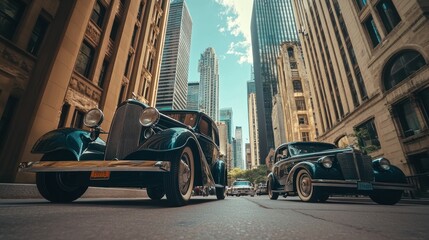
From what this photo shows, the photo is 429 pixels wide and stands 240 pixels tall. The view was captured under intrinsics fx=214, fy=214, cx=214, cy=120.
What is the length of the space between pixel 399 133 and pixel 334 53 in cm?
1193

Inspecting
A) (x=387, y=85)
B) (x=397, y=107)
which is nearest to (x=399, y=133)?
(x=397, y=107)

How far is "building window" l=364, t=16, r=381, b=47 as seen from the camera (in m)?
15.9

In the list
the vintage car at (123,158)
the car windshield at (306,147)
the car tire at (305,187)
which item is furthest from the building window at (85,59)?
the car tire at (305,187)

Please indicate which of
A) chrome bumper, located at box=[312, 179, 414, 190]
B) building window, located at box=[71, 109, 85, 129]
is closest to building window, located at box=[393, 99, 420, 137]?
chrome bumper, located at box=[312, 179, 414, 190]

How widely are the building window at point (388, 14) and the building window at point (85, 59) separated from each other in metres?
18.3

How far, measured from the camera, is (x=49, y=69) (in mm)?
7395

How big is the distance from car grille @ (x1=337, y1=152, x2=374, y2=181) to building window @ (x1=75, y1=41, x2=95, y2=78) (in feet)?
35.7

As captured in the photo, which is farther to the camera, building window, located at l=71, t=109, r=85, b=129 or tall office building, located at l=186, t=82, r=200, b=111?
tall office building, located at l=186, t=82, r=200, b=111

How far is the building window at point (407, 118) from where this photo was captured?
40.9 ft

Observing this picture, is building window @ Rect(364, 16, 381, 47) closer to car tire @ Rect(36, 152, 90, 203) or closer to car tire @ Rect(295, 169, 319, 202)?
car tire @ Rect(295, 169, 319, 202)

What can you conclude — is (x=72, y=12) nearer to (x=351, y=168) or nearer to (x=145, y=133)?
(x=145, y=133)

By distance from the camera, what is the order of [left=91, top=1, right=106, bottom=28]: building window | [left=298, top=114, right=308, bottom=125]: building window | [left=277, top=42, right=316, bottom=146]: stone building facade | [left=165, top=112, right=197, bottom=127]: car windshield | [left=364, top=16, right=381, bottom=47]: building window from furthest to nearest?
[left=298, top=114, right=308, bottom=125]: building window
[left=277, top=42, right=316, bottom=146]: stone building facade
[left=364, top=16, right=381, bottom=47]: building window
[left=91, top=1, right=106, bottom=28]: building window
[left=165, top=112, right=197, bottom=127]: car windshield

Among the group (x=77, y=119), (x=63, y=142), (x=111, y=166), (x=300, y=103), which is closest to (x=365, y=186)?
(x=111, y=166)

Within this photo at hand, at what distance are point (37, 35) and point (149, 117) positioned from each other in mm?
7682
